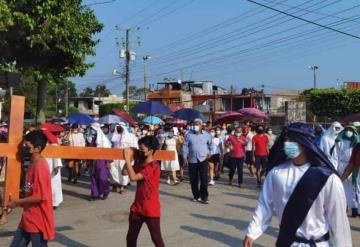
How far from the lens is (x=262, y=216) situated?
411cm

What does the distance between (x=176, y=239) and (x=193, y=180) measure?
3.94m

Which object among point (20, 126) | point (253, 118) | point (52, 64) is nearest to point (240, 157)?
point (52, 64)

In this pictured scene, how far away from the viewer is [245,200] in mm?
12570

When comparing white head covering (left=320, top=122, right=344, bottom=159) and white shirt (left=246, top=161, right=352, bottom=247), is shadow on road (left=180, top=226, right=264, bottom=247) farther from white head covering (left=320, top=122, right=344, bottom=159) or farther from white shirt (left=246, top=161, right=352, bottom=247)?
white shirt (left=246, top=161, right=352, bottom=247)

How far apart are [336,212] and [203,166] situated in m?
8.75

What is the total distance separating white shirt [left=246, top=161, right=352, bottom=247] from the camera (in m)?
3.74

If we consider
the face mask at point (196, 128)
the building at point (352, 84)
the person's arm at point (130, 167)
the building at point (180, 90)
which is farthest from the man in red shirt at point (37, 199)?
the building at point (180, 90)

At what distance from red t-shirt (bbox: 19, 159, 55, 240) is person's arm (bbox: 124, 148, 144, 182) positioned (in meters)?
0.86

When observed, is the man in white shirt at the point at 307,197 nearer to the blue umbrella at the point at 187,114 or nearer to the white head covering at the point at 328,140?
the white head covering at the point at 328,140

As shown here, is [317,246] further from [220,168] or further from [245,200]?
[220,168]

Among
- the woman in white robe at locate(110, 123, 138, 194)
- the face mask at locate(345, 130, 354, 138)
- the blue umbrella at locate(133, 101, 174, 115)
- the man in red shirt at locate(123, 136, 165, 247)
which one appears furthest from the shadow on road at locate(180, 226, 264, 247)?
the blue umbrella at locate(133, 101, 174, 115)

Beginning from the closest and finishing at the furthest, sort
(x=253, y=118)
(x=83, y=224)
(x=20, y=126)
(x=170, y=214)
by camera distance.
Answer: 1. (x=20, y=126)
2. (x=83, y=224)
3. (x=170, y=214)
4. (x=253, y=118)

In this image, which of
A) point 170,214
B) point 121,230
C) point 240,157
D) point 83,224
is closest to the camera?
point 121,230

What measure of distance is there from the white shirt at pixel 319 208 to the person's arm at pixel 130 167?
6.85 ft
